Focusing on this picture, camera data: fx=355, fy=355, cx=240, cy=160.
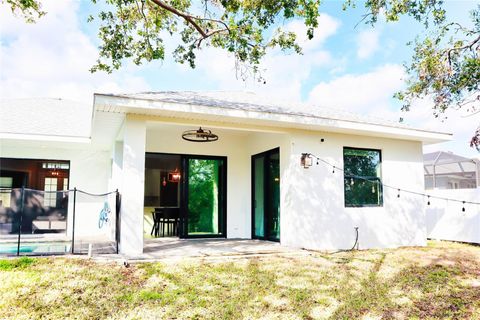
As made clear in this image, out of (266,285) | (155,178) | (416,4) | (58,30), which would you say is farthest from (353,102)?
(266,285)

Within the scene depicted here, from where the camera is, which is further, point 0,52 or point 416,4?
point 0,52

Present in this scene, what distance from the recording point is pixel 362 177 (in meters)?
8.48

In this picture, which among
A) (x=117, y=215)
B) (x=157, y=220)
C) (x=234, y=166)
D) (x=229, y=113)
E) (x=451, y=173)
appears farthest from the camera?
(x=451, y=173)

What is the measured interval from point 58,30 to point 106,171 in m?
4.37

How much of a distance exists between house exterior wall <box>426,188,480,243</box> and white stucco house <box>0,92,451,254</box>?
1421 millimetres

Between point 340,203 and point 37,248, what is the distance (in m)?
6.26

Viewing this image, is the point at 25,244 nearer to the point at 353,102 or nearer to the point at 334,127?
the point at 334,127

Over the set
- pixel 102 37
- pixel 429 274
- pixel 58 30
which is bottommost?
pixel 429 274

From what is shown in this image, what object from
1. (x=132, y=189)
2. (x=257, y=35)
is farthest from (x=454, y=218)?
(x=132, y=189)

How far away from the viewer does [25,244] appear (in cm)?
662

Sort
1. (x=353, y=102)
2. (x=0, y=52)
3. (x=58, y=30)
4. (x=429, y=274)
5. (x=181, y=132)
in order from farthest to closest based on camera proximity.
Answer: (x=353, y=102)
(x=0, y=52)
(x=58, y=30)
(x=181, y=132)
(x=429, y=274)

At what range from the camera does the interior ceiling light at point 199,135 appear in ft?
25.9

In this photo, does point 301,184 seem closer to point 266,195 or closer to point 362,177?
point 266,195

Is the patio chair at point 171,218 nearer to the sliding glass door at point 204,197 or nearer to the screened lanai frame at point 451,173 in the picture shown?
the sliding glass door at point 204,197
